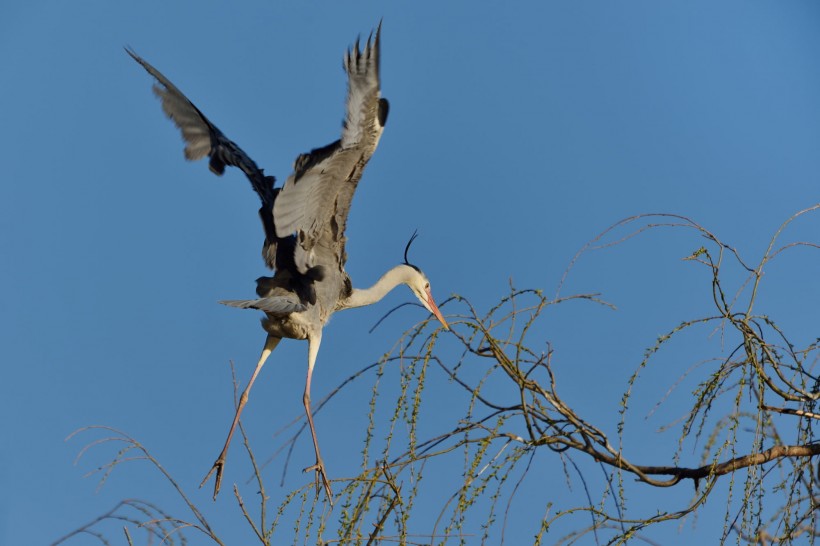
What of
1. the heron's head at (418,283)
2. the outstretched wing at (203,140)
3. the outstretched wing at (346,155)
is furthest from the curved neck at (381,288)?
the outstretched wing at (346,155)

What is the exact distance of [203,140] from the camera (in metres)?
5.83

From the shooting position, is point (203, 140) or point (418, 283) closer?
point (203, 140)

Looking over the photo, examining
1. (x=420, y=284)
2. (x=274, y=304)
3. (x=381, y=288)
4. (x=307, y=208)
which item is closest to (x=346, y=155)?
(x=307, y=208)

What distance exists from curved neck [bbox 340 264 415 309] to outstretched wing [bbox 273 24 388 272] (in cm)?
100

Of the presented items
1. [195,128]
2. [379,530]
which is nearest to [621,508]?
[379,530]

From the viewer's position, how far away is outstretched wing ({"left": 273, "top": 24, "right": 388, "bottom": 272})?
199 inches

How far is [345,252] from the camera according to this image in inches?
232

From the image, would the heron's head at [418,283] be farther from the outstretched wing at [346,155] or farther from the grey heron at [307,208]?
the outstretched wing at [346,155]

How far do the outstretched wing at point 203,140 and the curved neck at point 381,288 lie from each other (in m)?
0.68

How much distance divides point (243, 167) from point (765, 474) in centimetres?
349

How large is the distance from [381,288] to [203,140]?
5.32 feet

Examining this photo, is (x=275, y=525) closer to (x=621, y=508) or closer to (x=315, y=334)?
(x=621, y=508)

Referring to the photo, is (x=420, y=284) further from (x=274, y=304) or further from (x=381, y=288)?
(x=274, y=304)

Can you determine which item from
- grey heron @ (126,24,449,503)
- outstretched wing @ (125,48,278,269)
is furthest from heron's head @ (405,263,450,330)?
outstretched wing @ (125,48,278,269)
